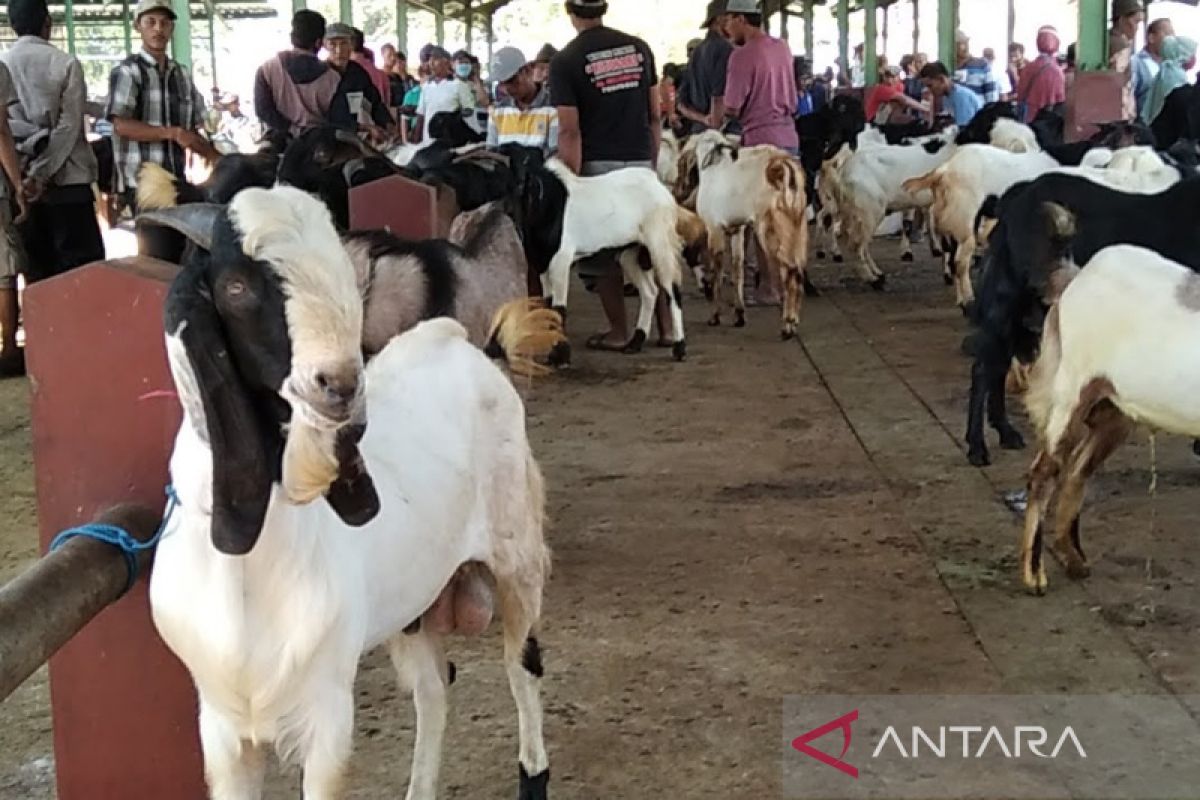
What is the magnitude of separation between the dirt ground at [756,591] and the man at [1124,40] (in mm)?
4187

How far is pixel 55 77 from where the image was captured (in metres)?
8.70

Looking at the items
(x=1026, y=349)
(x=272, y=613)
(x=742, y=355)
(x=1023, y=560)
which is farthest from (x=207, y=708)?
(x=742, y=355)

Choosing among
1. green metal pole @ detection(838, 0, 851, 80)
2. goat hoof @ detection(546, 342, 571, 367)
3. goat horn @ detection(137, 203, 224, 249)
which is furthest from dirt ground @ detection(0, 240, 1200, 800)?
green metal pole @ detection(838, 0, 851, 80)

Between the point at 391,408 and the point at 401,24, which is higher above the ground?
the point at 401,24

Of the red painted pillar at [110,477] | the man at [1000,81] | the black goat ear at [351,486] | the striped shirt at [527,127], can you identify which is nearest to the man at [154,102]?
the striped shirt at [527,127]

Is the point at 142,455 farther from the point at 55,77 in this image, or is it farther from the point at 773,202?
the point at 773,202

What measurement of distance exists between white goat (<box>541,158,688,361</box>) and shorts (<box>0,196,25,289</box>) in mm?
3232

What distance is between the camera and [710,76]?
12500 millimetres

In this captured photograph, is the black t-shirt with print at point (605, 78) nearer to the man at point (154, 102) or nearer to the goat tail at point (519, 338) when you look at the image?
the man at point (154, 102)

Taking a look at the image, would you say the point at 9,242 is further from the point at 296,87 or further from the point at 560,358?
the point at 560,358

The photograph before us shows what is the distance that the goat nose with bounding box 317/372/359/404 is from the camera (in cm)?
211

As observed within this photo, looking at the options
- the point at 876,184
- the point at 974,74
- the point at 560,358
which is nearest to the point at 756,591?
the point at 560,358

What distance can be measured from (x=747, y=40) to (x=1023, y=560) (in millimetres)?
6528

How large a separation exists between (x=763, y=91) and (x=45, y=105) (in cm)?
501
